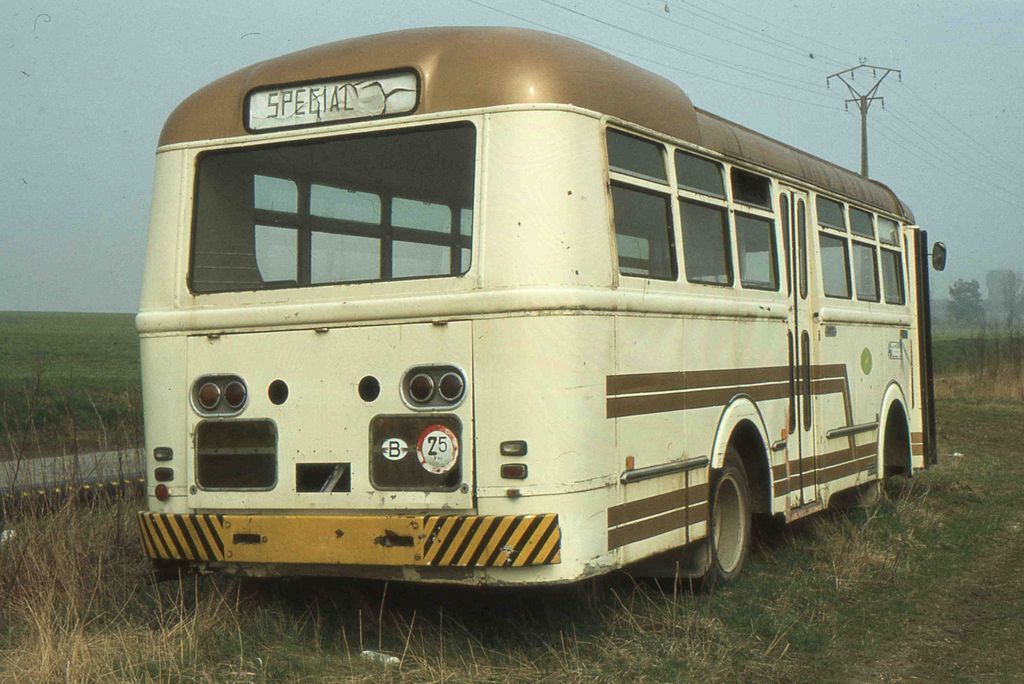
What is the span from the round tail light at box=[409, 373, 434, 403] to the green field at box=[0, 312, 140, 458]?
249cm

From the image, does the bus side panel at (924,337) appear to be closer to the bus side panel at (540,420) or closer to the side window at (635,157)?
the side window at (635,157)

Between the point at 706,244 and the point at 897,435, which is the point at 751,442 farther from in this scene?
the point at 897,435

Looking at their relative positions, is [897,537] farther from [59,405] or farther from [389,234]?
[59,405]

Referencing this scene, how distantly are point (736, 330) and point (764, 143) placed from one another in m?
1.54

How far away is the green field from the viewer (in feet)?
30.1

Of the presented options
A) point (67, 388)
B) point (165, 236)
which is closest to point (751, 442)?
point (165, 236)

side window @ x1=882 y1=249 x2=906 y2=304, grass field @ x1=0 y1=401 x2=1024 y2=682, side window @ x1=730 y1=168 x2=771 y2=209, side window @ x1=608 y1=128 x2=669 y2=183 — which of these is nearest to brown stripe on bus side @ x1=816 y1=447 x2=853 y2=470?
grass field @ x1=0 y1=401 x2=1024 y2=682

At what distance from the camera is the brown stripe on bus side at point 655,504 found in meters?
6.55

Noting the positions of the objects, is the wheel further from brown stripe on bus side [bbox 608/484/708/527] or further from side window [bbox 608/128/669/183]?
side window [bbox 608/128/669/183]

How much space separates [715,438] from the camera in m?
7.82

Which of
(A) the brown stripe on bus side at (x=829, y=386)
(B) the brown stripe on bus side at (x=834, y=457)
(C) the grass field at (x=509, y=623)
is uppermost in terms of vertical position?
(A) the brown stripe on bus side at (x=829, y=386)

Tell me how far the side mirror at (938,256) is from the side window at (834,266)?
8.53 feet

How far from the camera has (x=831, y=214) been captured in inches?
406

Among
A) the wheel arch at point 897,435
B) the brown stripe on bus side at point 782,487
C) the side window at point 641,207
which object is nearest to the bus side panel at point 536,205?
the side window at point 641,207
